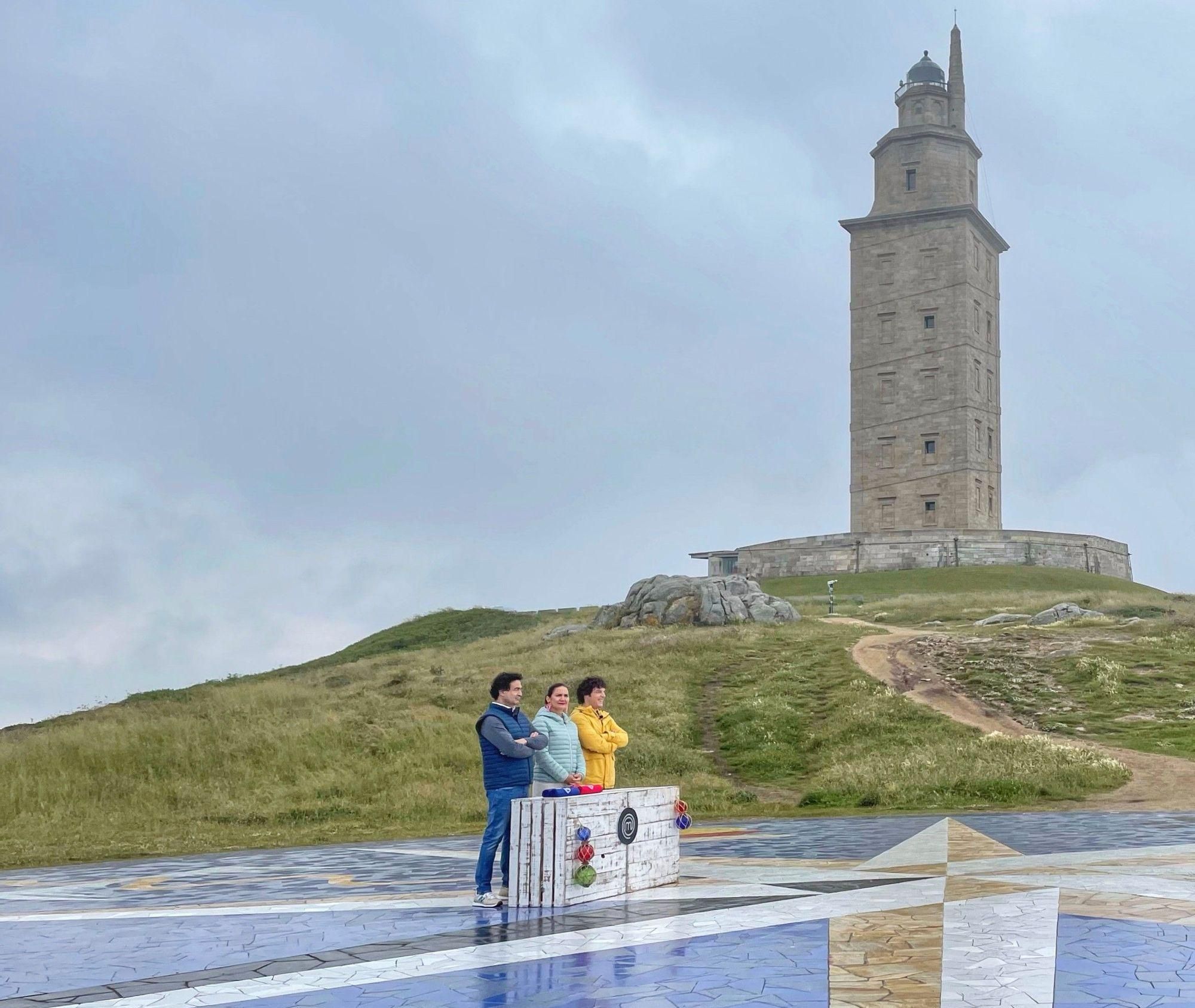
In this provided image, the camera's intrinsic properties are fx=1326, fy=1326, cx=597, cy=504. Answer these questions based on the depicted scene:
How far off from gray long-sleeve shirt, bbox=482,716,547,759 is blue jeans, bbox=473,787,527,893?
372 mm

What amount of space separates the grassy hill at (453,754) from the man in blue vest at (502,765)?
832 centimetres

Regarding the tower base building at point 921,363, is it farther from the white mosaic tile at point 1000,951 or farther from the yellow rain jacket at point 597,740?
the white mosaic tile at point 1000,951

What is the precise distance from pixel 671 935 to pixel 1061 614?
1548 inches

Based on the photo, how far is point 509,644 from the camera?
165ft

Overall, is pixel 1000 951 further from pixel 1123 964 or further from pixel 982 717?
pixel 982 717

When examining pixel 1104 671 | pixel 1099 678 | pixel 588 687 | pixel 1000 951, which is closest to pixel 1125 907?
pixel 1000 951

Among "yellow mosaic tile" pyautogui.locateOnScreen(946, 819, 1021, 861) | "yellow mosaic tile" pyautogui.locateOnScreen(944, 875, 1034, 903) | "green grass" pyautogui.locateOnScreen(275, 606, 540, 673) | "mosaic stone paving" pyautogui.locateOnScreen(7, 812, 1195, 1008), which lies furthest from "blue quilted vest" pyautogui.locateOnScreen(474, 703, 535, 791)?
"green grass" pyautogui.locateOnScreen(275, 606, 540, 673)

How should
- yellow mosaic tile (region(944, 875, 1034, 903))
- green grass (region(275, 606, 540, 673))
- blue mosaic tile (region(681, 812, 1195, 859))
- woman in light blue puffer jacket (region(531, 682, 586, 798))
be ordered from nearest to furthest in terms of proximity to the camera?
1. yellow mosaic tile (region(944, 875, 1034, 903))
2. woman in light blue puffer jacket (region(531, 682, 586, 798))
3. blue mosaic tile (region(681, 812, 1195, 859))
4. green grass (region(275, 606, 540, 673))

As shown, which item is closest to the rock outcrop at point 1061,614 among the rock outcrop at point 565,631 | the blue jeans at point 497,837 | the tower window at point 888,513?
the rock outcrop at point 565,631

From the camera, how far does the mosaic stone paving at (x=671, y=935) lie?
7.49 m

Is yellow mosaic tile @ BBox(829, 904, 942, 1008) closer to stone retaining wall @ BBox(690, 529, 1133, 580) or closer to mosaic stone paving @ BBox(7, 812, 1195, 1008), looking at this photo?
mosaic stone paving @ BBox(7, 812, 1195, 1008)

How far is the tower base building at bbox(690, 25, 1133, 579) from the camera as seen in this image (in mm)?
67125

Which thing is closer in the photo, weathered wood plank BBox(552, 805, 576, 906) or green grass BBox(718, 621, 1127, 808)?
weathered wood plank BBox(552, 805, 576, 906)

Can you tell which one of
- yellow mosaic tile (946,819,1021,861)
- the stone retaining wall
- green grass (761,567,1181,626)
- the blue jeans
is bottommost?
yellow mosaic tile (946,819,1021,861)
